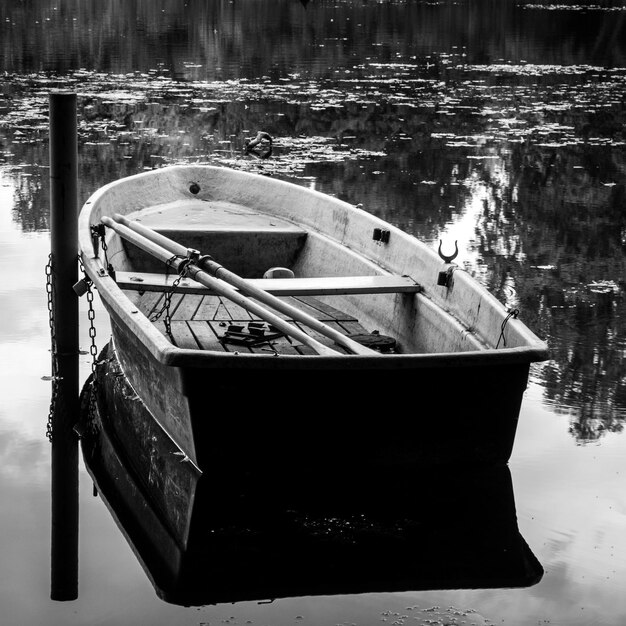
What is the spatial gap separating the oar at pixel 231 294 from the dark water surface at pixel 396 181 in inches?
24.4

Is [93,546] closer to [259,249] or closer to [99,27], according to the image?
[259,249]

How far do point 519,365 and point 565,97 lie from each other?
607 inches

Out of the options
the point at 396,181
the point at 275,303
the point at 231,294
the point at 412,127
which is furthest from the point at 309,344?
the point at 412,127

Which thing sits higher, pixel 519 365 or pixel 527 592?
pixel 519 365

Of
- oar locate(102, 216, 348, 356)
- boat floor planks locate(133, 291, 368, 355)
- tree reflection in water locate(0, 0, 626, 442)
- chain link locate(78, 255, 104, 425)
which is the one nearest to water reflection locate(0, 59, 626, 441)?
tree reflection in water locate(0, 0, 626, 442)

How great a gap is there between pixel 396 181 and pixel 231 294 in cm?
726

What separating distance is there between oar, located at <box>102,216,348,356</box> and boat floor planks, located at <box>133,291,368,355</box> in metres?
0.29

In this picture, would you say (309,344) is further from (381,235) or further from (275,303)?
(381,235)

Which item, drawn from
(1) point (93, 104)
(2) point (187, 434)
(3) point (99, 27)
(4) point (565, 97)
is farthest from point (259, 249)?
(3) point (99, 27)

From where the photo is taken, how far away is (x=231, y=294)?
18.8ft

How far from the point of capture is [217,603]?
14.4 feet

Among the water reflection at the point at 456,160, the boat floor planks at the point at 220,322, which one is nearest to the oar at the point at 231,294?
the boat floor planks at the point at 220,322

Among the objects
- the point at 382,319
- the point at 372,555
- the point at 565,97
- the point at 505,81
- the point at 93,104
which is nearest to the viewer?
the point at 372,555

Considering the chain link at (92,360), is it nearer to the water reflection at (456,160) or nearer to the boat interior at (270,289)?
the boat interior at (270,289)
